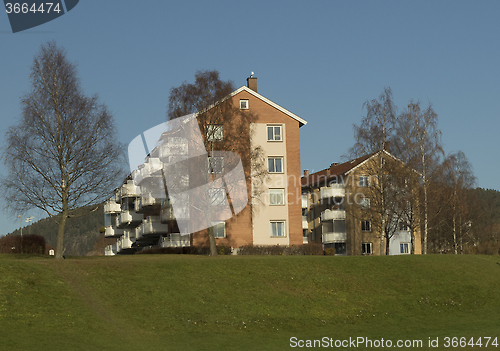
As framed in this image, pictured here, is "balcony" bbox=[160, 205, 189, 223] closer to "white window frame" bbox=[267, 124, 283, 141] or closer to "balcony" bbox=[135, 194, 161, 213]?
"balcony" bbox=[135, 194, 161, 213]

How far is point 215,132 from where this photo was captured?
45.7 meters

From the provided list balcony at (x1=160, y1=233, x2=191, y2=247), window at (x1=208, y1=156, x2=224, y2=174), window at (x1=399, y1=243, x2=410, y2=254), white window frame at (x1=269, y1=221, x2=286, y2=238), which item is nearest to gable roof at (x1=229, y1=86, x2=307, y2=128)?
white window frame at (x1=269, y1=221, x2=286, y2=238)

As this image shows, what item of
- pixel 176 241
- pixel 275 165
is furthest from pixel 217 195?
pixel 275 165

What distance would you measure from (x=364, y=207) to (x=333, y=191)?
2418cm

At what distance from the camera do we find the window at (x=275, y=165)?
5847 cm

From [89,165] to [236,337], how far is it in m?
19.5

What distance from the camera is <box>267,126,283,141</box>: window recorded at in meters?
58.7

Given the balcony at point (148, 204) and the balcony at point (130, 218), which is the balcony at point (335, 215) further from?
the balcony at point (130, 218)

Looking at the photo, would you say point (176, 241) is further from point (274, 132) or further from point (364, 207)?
point (364, 207)

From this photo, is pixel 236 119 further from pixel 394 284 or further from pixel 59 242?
pixel 394 284

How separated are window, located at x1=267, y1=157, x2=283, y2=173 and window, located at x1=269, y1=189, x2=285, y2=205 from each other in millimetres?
2226

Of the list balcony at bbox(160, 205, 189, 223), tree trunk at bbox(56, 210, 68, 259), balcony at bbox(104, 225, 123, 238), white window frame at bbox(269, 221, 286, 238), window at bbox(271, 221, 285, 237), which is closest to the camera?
tree trunk at bbox(56, 210, 68, 259)

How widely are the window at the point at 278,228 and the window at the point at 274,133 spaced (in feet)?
30.5

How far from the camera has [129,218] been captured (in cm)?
7381
